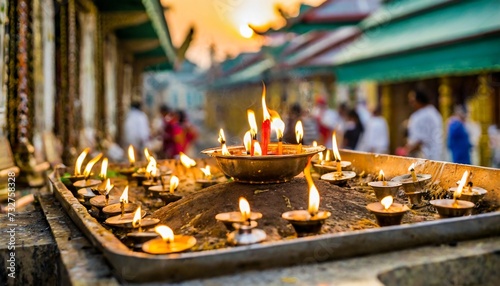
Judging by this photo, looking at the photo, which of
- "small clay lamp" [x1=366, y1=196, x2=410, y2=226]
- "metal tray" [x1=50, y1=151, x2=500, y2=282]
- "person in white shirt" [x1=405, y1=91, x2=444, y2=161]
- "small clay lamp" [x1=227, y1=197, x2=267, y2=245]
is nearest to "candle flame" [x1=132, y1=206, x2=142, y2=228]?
"metal tray" [x1=50, y1=151, x2=500, y2=282]

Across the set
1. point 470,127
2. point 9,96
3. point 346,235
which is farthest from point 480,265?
point 470,127

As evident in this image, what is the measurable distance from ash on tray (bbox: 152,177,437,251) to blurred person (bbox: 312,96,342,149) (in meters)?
8.75

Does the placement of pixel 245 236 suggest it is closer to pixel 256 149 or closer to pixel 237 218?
pixel 237 218

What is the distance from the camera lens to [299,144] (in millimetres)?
3629

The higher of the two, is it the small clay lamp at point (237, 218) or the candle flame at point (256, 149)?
the candle flame at point (256, 149)

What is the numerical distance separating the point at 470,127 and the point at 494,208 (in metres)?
8.32

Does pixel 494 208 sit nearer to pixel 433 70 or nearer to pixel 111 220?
pixel 111 220

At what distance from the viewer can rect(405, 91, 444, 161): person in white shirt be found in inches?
343

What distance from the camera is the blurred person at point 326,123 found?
12.6 metres

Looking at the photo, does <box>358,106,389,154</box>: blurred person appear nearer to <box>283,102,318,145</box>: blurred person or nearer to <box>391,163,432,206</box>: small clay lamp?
<box>283,102,318,145</box>: blurred person

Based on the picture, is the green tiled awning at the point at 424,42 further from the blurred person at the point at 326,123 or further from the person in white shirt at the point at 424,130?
the blurred person at the point at 326,123

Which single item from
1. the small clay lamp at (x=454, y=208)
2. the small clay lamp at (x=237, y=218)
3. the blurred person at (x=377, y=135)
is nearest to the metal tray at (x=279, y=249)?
the small clay lamp at (x=454, y=208)

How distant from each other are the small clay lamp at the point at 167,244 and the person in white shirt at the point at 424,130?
23.5ft

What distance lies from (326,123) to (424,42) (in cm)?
399
